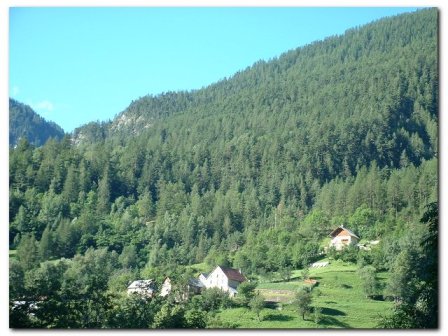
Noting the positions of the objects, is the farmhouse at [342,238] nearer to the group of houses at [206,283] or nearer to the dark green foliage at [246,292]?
the group of houses at [206,283]

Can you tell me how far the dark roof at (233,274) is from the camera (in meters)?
16.3

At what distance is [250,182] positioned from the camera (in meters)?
35.0

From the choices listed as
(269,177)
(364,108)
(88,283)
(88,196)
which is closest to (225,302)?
(88,283)

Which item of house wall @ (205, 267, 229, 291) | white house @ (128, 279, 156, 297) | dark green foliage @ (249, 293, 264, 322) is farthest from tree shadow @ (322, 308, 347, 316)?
white house @ (128, 279, 156, 297)

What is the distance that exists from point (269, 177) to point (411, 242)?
67.4 feet

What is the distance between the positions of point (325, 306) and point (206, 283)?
303cm

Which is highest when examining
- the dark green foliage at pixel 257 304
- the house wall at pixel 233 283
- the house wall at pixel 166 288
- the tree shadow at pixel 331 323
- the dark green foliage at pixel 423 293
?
the dark green foliage at pixel 423 293

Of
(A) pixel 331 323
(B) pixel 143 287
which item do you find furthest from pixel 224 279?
(A) pixel 331 323

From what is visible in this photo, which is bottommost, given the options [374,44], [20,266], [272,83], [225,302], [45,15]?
[225,302]

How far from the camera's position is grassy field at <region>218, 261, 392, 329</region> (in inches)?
463

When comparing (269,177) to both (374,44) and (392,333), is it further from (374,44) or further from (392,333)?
(374,44)

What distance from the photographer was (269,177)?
118 ft

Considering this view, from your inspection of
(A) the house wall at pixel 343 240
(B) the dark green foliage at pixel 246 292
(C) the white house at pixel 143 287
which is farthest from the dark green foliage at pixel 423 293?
(A) the house wall at pixel 343 240

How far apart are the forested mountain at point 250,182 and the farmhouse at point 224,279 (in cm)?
73
